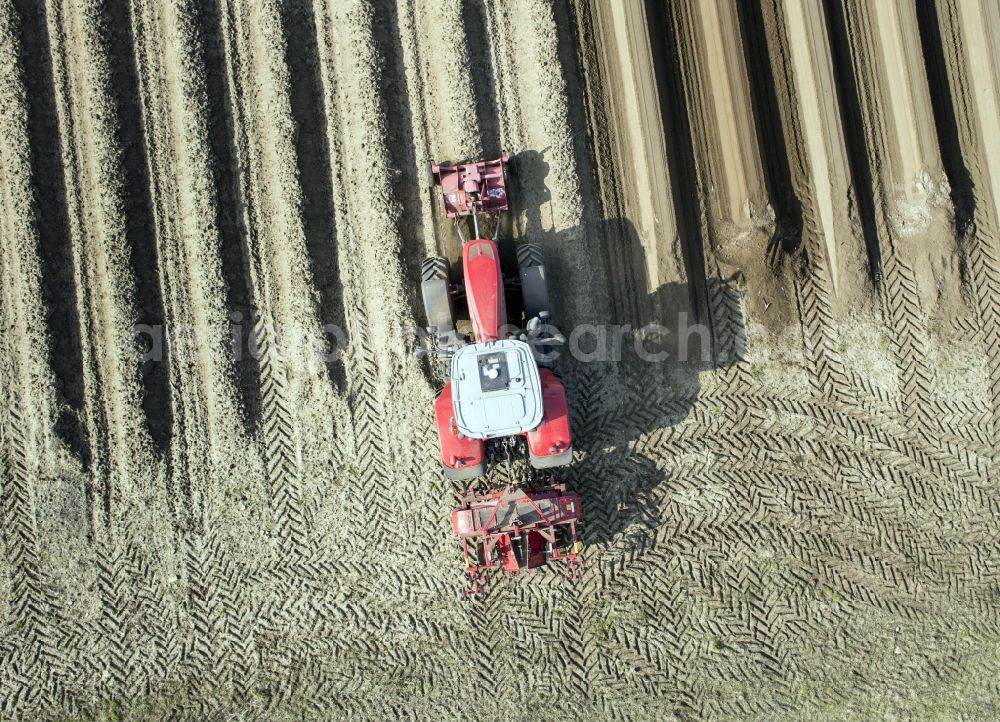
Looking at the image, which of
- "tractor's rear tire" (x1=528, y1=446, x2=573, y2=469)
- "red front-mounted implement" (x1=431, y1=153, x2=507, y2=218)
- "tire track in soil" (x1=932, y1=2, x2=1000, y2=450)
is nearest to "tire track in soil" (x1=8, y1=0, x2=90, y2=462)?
"red front-mounted implement" (x1=431, y1=153, x2=507, y2=218)

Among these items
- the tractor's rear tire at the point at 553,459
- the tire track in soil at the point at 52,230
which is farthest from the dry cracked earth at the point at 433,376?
the tractor's rear tire at the point at 553,459

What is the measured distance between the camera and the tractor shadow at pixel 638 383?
7371 mm

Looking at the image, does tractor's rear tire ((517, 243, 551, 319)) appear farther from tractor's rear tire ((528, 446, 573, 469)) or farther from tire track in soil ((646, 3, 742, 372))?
tire track in soil ((646, 3, 742, 372))

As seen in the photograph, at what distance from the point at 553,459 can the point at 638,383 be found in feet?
4.49

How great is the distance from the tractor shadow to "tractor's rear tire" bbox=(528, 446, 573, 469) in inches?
25.0

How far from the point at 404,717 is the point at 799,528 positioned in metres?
4.49

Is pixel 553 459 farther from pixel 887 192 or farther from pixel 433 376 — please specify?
pixel 887 192

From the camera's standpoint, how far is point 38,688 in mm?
7160

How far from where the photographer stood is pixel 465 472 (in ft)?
22.3

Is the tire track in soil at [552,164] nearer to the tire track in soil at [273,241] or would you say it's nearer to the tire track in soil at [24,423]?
the tire track in soil at [273,241]

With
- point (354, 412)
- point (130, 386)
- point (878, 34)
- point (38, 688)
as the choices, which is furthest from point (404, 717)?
point (878, 34)

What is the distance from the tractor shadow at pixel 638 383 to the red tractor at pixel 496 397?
1.45ft

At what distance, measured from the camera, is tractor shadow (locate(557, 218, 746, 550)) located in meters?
7.37

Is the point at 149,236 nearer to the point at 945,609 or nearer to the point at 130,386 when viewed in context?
the point at 130,386
